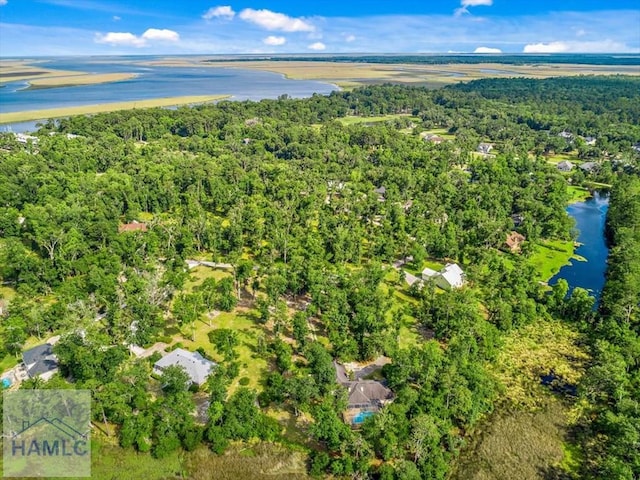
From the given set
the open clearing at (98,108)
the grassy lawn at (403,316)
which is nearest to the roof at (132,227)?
the grassy lawn at (403,316)

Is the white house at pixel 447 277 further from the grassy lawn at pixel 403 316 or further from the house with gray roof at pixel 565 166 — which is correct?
the house with gray roof at pixel 565 166

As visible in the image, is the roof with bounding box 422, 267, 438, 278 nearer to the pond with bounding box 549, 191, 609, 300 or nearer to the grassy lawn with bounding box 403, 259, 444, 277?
the grassy lawn with bounding box 403, 259, 444, 277

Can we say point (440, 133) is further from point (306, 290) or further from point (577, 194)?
point (306, 290)

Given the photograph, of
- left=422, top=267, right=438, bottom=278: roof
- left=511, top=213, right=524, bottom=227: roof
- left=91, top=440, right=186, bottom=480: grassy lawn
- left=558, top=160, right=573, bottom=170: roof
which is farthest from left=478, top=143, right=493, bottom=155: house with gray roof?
left=91, top=440, right=186, bottom=480: grassy lawn

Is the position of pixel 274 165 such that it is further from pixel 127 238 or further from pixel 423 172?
pixel 127 238

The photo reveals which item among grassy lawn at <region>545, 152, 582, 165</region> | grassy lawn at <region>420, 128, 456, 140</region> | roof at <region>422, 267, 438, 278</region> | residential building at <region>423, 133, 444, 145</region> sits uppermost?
grassy lawn at <region>420, 128, 456, 140</region>

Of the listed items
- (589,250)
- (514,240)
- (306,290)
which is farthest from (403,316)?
(589,250)
